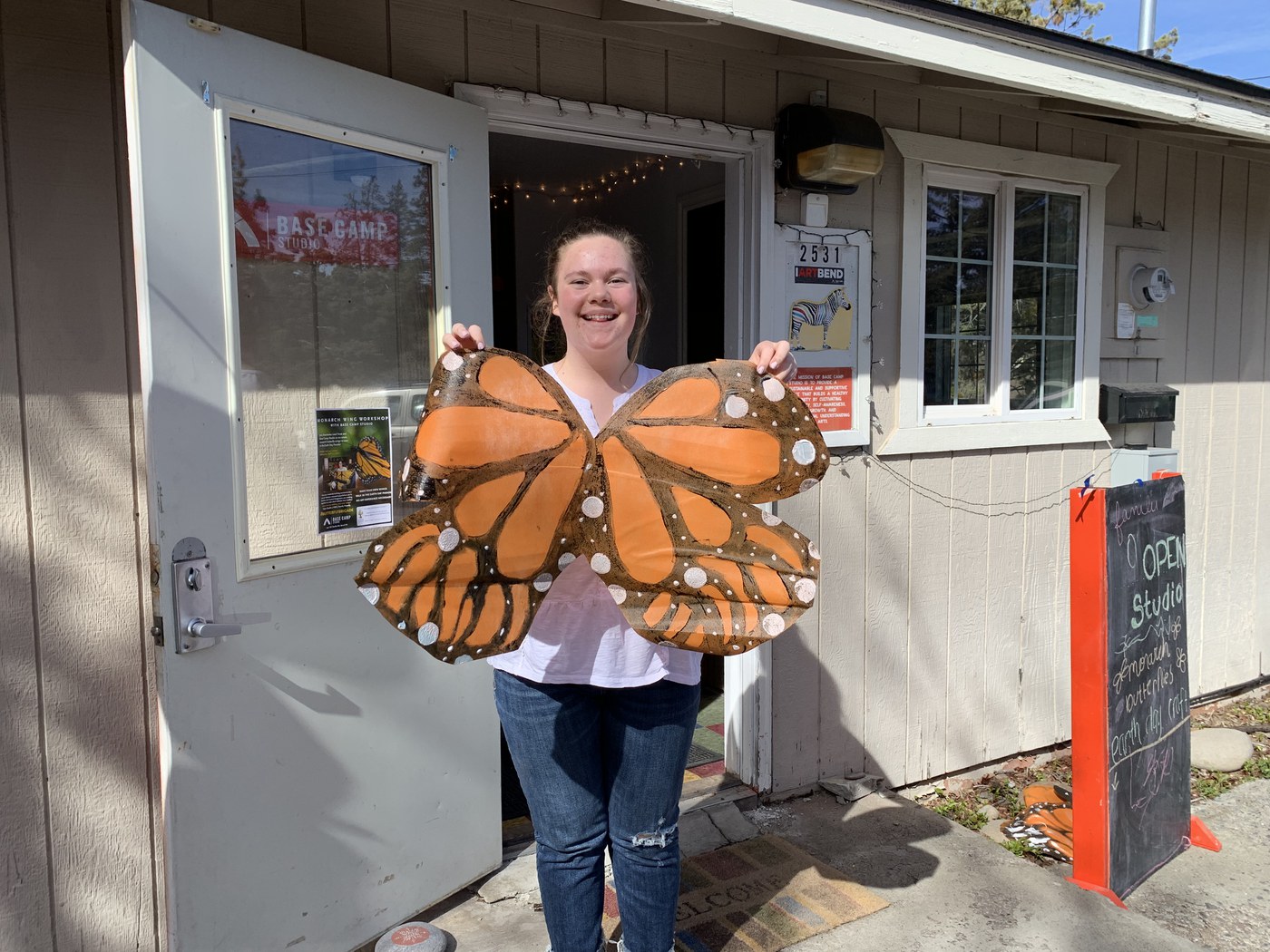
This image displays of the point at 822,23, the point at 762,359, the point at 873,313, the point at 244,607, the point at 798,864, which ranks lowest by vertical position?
the point at 798,864

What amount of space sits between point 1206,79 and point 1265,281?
1.61 meters

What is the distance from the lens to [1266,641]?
15.6 feet

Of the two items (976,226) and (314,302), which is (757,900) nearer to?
(314,302)

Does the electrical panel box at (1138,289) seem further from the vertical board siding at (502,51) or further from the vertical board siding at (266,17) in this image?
the vertical board siding at (266,17)

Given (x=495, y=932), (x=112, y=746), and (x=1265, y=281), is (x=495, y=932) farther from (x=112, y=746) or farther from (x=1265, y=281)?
(x=1265, y=281)

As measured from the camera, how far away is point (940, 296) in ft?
11.4

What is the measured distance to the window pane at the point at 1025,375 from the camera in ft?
12.1

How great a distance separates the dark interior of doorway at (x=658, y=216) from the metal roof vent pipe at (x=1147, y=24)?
74.6 inches

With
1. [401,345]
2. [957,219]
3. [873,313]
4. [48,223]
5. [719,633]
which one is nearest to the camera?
[719,633]


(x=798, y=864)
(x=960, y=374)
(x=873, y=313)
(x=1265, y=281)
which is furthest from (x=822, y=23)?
(x=1265, y=281)

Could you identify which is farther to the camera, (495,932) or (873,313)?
(873,313)

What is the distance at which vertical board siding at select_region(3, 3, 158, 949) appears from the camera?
6.33 ft

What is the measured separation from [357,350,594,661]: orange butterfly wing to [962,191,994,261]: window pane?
2.54 m

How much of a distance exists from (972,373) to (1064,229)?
794mm
